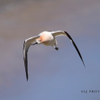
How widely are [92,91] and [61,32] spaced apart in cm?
280

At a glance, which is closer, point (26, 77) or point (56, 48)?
point (56, 48)

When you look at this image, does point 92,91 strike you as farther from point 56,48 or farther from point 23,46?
point 23,46

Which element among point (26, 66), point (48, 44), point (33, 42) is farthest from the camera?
point (26, 66)

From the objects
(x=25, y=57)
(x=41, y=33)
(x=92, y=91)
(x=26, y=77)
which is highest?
(x=41, y=33)

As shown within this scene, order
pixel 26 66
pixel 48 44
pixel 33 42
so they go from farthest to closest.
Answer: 1. pixel 26 66
2. pixel 33 42
3. pixel 48 44

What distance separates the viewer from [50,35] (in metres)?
8.98

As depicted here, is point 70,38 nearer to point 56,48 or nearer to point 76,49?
point 76,49

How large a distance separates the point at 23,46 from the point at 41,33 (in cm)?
109

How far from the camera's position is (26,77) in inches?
389

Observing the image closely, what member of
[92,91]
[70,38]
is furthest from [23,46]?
[92,91]

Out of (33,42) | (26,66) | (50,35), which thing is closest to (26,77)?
(26,66)

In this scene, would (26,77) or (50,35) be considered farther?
(26,77)

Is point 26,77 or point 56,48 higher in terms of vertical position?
point 56,48

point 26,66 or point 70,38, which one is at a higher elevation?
point 70,38
